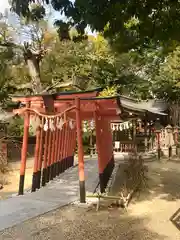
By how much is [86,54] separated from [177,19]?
53.1 ft

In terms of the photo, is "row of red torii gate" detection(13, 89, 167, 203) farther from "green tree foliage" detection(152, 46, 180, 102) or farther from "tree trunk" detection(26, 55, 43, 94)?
"green tree foliage" detection(152, 46, 180, 102)

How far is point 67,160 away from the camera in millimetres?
13156

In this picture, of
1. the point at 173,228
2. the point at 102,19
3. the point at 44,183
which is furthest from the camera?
the point at 44,183

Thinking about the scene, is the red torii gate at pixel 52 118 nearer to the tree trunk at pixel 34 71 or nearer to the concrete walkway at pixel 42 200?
the concrete walkway at pixel 42 200

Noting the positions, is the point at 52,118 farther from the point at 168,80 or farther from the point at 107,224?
the point at 168,80

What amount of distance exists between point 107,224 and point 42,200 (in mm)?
2147

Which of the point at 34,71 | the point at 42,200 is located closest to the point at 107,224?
the point at 42,200


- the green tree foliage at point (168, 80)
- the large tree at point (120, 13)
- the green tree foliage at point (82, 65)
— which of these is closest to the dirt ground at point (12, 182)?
the large tree at point (120, 13)

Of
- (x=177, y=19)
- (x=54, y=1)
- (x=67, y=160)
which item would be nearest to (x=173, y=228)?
(x=177, y=19)

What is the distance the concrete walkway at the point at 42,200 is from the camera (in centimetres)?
641

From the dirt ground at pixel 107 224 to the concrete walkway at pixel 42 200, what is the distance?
0.85ft

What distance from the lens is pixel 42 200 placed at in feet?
25.6

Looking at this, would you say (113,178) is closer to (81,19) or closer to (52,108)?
(52,108)

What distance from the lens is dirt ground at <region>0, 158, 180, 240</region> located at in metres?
5.52
